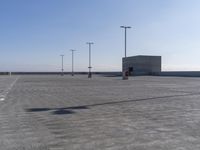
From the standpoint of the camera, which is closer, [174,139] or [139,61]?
[174,139]

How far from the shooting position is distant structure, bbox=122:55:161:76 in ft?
A: 345

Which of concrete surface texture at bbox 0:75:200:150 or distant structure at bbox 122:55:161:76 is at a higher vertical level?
distant structure at bbox 122:55:161:76

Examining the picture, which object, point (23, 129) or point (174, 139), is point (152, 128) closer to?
point (174, 139)

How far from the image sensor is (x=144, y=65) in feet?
347

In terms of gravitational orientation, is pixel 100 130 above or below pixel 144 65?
below

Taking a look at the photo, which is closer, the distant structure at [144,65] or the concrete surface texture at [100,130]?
the concrete surface texture at [100,130]

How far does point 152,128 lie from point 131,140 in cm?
179

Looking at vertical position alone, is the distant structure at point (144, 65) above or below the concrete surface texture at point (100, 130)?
above

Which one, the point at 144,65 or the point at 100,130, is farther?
the point at 144,65

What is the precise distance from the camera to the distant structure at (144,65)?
10512 cm

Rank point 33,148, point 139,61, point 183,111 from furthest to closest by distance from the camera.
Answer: point 139,61, point 183,111, point 33,148

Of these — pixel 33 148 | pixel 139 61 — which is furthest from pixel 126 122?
pixel 139 61

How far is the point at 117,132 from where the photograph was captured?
29.6 feet

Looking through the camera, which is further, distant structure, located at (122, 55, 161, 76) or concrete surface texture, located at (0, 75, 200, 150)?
distant structure, located at (122, 55, 161, 76)
